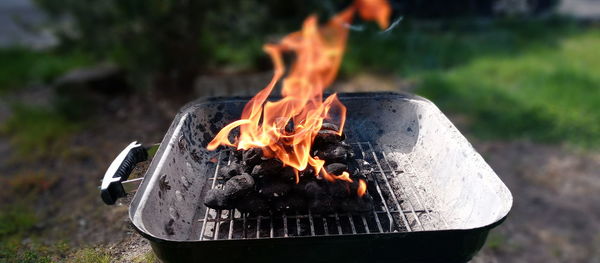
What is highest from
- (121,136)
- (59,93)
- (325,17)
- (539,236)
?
(325,17)

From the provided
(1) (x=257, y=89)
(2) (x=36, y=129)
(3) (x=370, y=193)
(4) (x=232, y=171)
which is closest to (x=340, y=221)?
(3) (x=370, y=193)

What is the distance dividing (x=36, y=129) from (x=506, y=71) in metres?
5.89

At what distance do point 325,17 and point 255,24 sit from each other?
1.02 metres

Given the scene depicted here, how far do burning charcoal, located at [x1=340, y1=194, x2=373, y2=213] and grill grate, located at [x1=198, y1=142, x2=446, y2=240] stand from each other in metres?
Answer: 0.04

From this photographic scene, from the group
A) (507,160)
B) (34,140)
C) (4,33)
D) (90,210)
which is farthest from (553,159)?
(4,33)

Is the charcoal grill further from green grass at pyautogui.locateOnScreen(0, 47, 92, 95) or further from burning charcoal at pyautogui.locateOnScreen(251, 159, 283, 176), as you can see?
green grass at pyautogui.locateOnScreen(0, 47, 92, 95)

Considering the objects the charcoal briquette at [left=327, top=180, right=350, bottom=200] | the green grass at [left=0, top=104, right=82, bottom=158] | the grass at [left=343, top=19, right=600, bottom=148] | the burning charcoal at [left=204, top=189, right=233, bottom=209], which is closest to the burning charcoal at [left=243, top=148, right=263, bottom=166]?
the burning charcoal at [left=204, top=189, right=233, bottom=209]

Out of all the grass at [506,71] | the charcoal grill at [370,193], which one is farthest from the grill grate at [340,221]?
the grass at [506,71]

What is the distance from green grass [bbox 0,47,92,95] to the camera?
693 centimetres

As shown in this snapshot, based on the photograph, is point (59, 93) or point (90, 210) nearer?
point (90, 210)

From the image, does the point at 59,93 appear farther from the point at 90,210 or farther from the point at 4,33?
the point at 4,33

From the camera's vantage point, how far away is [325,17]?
5766mm

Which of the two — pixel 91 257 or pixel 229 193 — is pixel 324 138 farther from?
pixel 91 257

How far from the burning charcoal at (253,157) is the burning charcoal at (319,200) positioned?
0.30 metres
